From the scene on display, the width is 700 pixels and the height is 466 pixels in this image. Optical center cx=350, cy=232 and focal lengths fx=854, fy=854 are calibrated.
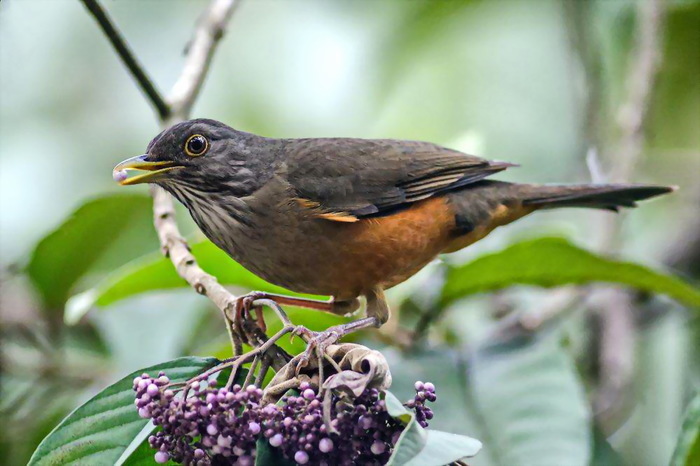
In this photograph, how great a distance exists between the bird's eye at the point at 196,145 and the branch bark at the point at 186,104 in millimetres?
258

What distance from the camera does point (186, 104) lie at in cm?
428

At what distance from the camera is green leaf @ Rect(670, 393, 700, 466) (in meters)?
3.29

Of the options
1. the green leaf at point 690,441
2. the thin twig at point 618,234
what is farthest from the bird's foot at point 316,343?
the thin twig at point 618,234

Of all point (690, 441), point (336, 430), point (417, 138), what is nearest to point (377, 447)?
point (336, 430)

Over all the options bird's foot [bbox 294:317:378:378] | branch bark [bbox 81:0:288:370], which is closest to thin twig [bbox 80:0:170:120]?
branch bark [bbox 81:0:288:370]

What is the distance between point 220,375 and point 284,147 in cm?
183

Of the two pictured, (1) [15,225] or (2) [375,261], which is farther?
(1) [15,225]

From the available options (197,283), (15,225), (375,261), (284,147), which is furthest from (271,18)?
(197,283)

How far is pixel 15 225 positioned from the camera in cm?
644

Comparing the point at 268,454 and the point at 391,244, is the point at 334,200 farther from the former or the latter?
the point at 268,454

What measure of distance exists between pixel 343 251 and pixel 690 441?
1.70 metres

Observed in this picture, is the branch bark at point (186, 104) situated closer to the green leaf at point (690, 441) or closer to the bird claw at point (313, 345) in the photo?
the bird claw at point (313, 345)

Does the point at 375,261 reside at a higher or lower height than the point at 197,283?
lower

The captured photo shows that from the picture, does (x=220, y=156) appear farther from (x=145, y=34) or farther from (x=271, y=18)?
(x=271, y=18)
